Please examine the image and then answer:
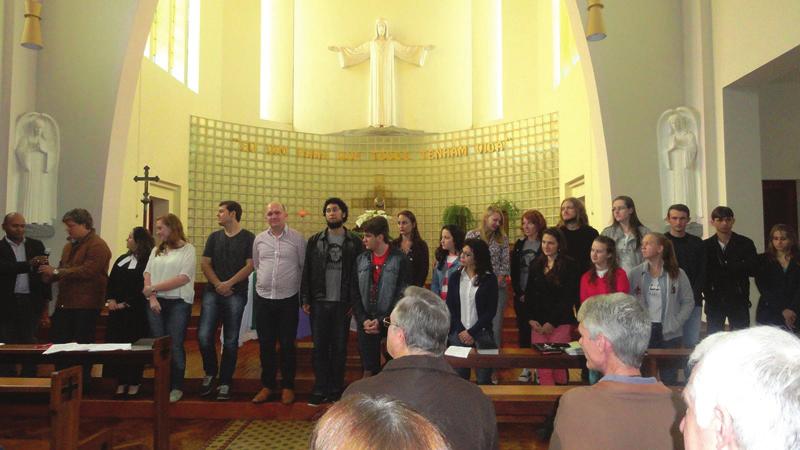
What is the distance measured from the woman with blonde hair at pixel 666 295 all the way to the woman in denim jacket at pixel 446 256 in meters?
1.27

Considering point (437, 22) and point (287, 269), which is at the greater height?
point (437, 22)

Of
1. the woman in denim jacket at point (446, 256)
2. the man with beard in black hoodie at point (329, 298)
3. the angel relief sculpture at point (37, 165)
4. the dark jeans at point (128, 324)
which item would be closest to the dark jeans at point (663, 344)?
the woman in denim jacket at point (446, 256)

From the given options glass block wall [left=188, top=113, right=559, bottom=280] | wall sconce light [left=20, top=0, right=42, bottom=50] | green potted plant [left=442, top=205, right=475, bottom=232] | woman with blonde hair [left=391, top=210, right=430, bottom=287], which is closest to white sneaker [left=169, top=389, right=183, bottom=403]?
woman with blonde hair [left=391, top=210, right=430, bottom=287]

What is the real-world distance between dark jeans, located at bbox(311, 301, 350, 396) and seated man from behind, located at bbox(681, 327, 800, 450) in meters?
3.53

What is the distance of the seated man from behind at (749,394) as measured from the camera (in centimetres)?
86

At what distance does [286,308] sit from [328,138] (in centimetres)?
725

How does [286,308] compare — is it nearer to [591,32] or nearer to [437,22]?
[591,32]

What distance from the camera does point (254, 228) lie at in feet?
34.1

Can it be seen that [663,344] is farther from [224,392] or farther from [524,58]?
[524,58]

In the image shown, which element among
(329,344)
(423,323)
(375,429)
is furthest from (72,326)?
(375,429)

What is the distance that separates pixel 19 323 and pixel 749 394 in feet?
17.2

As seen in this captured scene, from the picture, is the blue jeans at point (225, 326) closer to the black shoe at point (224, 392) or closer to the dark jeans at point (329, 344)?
the black shoe at point (224, 392)

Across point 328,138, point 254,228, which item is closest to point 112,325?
point 254,228

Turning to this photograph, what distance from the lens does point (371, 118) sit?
11.4m
